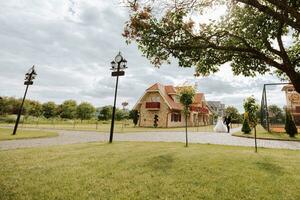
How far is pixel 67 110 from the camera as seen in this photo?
337 feet

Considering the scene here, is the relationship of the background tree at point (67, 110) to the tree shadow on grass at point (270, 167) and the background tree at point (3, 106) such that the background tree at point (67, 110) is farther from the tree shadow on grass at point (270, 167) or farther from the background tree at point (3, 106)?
the tree shadow on grass at point (270, 167)

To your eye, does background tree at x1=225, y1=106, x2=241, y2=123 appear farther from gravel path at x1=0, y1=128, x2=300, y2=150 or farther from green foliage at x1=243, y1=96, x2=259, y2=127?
green foliage at x1=243, y1=96, x2=259, y2=127

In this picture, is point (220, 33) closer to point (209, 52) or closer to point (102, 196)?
point (209, 52)

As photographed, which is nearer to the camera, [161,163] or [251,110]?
[161,163]

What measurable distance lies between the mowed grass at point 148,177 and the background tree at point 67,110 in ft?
317

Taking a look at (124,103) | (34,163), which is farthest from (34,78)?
(124,103)

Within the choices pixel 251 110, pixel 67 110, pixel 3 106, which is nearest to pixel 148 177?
pixel 251 110

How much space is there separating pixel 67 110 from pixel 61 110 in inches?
215

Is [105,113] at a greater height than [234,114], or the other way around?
[234,114]

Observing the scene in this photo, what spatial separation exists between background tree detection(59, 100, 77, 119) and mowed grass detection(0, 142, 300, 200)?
3805 inches

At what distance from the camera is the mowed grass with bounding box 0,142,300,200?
545 centimetres

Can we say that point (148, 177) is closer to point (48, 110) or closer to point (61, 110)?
point (48, 110)

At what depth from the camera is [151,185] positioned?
6.03 meters

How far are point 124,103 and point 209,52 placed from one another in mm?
81063
